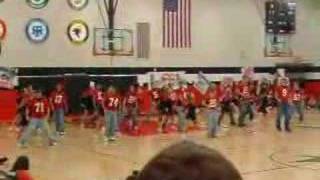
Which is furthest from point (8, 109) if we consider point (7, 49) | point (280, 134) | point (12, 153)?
point (280, 134)

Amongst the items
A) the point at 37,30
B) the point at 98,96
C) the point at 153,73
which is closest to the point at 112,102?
the point at 98,96

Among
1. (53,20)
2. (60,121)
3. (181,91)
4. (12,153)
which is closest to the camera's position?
(12,153)

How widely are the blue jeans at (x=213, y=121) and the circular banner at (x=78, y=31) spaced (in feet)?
35.3

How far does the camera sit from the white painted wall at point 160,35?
2878 cm

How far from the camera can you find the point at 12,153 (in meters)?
17.5

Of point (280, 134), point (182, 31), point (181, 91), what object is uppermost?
point (182, 31)

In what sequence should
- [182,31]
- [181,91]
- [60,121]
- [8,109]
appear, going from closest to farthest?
[60,121]
[181,91]
[8,109]
[182,31]

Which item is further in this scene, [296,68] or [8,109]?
[296,68]

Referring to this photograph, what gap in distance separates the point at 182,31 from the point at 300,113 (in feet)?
29.0

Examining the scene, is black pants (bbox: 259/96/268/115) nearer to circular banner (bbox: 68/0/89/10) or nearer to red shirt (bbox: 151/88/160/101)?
red shirt (bbox: 151/88/160/101)

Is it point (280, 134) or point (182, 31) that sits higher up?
point (182, 31)

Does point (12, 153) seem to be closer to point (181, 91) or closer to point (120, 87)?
point (181, 91)

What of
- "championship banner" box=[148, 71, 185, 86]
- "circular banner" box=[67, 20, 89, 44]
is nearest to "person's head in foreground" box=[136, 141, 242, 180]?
"circular banner" box=[67, 20, 89, 44]

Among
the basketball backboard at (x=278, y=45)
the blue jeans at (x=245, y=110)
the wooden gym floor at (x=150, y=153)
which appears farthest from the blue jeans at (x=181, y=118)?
the basketball backboard at (x=278, y=45)
